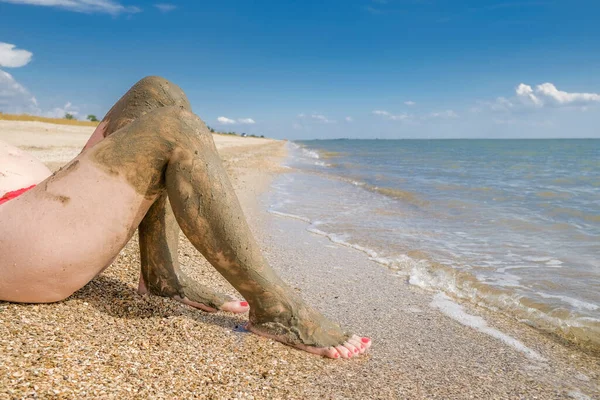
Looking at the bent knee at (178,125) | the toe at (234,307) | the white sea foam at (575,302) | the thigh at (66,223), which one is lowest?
the white sea foam at (575,302)

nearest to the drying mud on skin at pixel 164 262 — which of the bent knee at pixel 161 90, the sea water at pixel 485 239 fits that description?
the bent knee at pixel 161 90

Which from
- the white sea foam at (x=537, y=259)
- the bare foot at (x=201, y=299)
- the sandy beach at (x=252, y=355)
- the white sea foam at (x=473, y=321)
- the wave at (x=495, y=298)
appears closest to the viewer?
the sandy beach at (x=252, y=355)

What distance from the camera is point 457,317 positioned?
3188mm

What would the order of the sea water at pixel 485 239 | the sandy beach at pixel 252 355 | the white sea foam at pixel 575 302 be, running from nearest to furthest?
the sandy beach at pixel 252 355 < the white sea foam at pixel 575 302 < the sea water at pixel 485 239

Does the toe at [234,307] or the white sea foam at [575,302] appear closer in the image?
the toe at [234,307]

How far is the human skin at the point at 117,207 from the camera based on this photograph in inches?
69.4

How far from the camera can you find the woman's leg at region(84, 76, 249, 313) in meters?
2.23

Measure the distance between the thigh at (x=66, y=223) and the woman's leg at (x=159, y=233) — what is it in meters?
0.39

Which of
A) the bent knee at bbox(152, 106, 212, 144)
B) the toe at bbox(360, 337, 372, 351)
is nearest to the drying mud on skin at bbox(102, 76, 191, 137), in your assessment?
the bent knee at bbox(152, 106, 212, 144)

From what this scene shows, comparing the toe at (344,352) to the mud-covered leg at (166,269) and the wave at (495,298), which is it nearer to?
the mud-covered leg at (166,269)

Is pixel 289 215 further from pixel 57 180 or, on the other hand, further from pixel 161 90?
pixel 57 180

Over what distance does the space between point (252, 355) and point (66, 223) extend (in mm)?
959

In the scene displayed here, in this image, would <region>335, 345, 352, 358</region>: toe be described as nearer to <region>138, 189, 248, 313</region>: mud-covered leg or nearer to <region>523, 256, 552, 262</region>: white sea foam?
<region>138, 189, 248, 313</region>: mud-covered leg

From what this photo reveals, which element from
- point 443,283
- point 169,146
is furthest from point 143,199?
point 443,283
